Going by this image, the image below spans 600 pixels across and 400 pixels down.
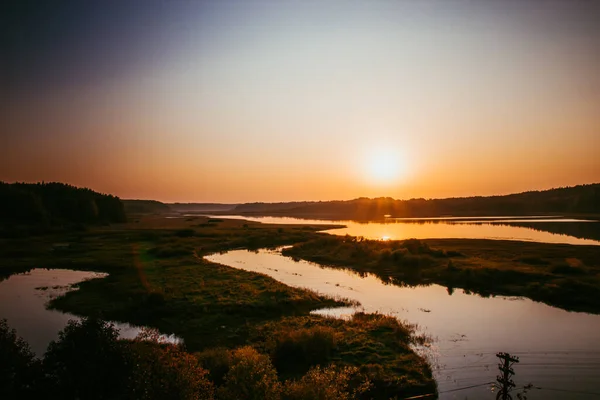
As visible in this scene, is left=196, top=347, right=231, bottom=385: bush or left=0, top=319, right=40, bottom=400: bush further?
left=196, top=347, right=231, bottom=385: bush

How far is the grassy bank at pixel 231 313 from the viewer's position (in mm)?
16922

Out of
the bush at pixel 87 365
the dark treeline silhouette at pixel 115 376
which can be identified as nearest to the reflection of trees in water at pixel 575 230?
the dark treeline silhouette at pixel 115 376

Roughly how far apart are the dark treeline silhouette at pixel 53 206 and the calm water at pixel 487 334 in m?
90.2

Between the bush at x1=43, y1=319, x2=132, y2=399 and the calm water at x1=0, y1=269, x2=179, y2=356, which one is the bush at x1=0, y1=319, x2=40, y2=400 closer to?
the bush at x1=43, y1=319, x2=132, y2=399

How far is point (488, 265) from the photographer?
3978 cm

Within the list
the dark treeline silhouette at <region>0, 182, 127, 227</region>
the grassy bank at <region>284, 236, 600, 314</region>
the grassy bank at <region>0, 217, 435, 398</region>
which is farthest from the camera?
the dark treeline silhouette at <region>0, 182, 127, 227</region>

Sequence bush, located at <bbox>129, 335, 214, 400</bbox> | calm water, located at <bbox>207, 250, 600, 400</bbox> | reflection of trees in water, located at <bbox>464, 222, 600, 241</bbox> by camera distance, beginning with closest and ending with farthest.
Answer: bush, located at <bbox>129, 335, 214, 400</bbox> → calm water, located at <bbox>207, 250, 600, 400</bbox> → reflection of trees in water, located at <bbox>464, 222, 600, 241</bbox>

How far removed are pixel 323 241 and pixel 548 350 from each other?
148 feet

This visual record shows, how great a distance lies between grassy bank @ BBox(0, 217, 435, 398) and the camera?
666 inches

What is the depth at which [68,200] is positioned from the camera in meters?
114

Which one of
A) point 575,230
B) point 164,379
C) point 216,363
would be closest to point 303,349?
point 216,363

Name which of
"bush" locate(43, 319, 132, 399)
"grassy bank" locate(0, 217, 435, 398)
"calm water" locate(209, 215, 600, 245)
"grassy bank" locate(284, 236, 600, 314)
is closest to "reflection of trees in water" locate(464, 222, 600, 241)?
"calm water" locate(209, 215, 600, 245)

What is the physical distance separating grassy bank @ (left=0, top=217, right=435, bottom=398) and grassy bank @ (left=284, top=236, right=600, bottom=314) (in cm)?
1520

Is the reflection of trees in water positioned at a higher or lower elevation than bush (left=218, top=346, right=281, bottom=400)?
higher
